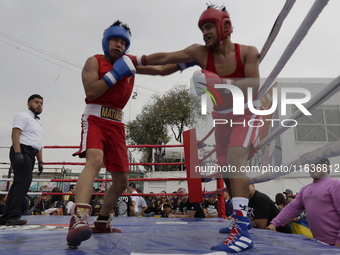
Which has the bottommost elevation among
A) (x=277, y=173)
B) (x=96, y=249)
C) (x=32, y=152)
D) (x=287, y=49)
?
(x=96, y=249)

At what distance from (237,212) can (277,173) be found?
20.9 inches

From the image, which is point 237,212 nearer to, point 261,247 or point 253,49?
point 261,247

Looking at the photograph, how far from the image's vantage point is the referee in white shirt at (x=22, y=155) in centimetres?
278

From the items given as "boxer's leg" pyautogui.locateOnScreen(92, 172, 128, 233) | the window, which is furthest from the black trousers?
the window

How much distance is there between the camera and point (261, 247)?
1481 mm

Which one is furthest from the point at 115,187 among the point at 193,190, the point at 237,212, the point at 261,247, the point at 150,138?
the point at 150,138

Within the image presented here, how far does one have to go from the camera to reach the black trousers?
Result: 277 cm

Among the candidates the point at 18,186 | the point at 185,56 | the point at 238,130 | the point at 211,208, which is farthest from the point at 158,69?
the point at 211,208

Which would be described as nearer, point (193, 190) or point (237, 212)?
point (237, 212)

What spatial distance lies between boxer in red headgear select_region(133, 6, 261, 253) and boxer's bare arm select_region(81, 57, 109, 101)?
32 cm

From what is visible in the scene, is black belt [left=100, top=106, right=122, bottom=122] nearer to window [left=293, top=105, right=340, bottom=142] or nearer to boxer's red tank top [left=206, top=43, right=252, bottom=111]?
boxer's red tank top [left=206, top=43, right=252, bottom=111]

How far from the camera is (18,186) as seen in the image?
2826mm

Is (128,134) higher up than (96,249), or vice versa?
(128,134)

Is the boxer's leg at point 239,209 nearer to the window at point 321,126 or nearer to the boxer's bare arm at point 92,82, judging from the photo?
the boxer's bare arm at point 92,82
